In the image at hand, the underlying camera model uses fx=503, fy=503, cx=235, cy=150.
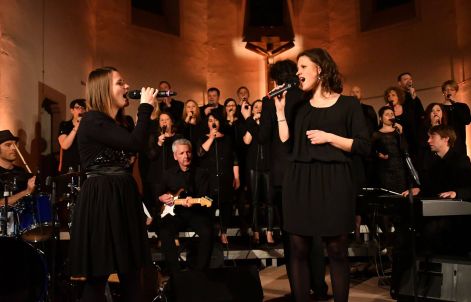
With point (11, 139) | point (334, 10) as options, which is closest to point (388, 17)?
point (334, 10)

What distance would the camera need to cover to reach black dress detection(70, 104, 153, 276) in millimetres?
2781

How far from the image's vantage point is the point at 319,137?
292 cm

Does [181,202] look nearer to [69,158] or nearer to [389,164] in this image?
[69,158]

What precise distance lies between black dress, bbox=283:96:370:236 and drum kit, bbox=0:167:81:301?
1.71m

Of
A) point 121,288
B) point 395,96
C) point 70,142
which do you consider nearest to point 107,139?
point 121,288

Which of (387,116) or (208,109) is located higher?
(208,109)

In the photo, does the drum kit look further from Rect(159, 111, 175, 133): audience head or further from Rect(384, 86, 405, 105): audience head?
Rect(384, 86, 405, 105): audience head

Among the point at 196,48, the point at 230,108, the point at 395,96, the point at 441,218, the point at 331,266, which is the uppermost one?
the point at 196,48

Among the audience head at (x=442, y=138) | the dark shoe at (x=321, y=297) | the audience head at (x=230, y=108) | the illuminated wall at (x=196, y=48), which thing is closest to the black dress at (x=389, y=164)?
the audience head at (x=442, y=138)

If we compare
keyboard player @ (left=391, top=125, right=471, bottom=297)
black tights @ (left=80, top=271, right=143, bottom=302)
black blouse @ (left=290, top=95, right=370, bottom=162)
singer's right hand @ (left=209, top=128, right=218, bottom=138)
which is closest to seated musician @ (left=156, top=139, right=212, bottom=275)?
singer's right hand @ (left=209, top=128, right=218, bottom=138)

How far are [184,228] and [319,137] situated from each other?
9.72ft

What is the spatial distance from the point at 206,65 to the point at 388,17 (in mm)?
4026

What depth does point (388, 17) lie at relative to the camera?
10.4 m

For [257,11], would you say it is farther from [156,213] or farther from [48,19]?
[156,213]
